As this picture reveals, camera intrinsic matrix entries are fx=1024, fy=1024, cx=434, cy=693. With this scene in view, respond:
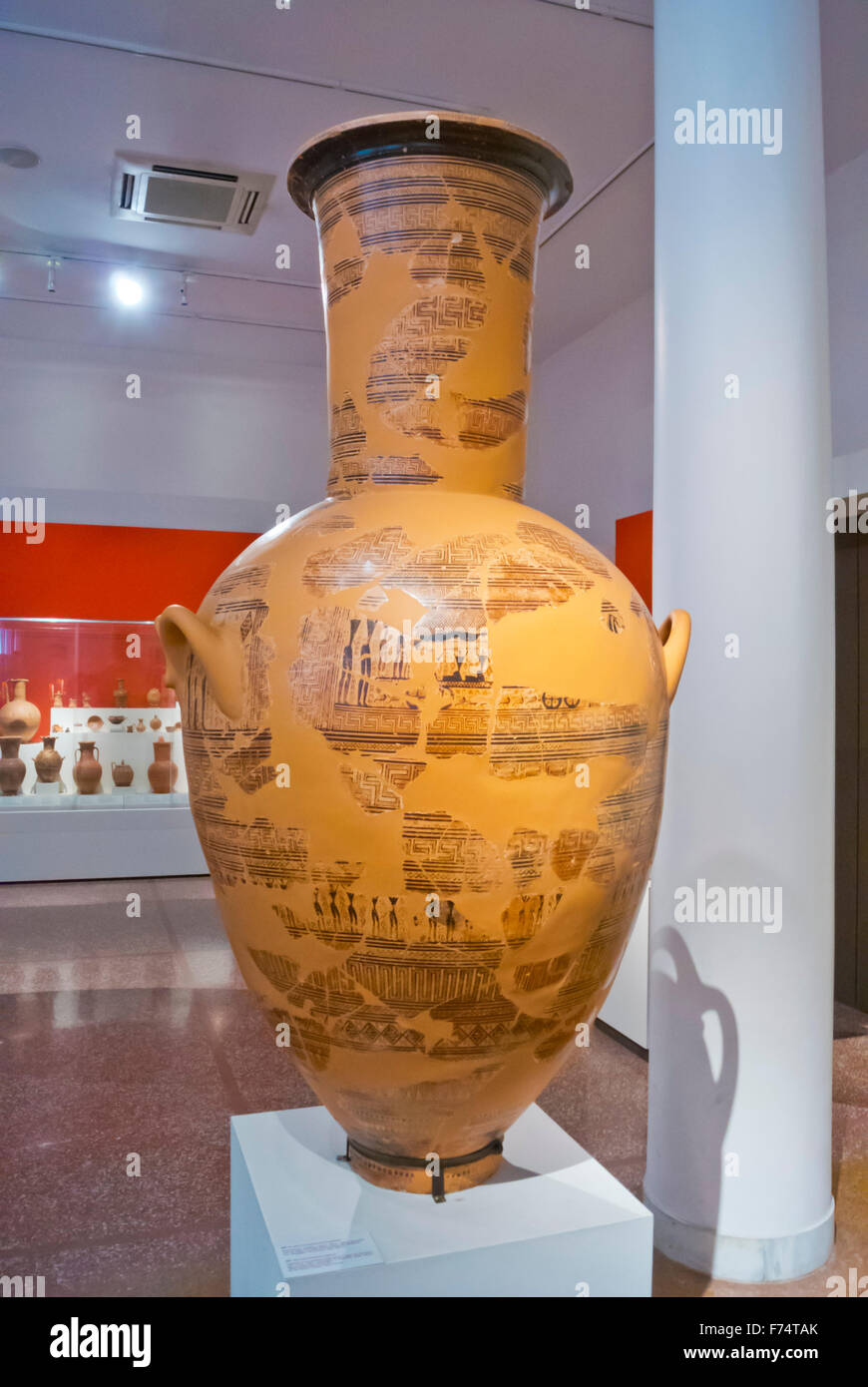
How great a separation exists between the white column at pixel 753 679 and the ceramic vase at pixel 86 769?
13.5 feet

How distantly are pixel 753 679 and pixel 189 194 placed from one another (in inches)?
128

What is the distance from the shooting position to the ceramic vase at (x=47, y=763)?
532 cm

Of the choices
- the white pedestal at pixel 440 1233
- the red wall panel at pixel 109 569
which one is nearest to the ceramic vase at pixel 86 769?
the red wall panel at pixel 109 569

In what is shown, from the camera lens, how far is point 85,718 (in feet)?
18.1

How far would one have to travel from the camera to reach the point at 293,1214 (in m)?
1.11

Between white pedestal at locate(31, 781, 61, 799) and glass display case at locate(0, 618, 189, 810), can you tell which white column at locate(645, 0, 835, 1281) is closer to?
glass display case at locate(0, 618, 189, 810)

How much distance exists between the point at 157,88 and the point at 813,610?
9.37 feet

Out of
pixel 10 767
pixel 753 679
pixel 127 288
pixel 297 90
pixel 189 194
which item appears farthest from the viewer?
pixel 10 767

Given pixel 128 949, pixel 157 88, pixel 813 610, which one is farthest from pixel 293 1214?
pixel 157 88

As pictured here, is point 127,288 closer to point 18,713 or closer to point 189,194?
point 189,194

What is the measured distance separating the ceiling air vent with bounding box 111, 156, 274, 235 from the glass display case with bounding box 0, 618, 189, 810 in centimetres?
216

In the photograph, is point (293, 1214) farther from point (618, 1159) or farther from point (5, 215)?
point (5, 215)

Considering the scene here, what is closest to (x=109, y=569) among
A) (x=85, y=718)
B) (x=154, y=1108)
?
(x=85, y=718)

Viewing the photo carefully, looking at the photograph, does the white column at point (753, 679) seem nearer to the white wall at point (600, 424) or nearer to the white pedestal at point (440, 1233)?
the white pedestal at point (440, 1233)
